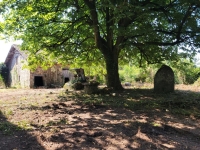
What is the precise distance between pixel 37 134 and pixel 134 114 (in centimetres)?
338

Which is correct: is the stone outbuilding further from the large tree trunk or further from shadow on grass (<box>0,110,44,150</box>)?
shadow on grass (<box>0,110,44,150</box>)

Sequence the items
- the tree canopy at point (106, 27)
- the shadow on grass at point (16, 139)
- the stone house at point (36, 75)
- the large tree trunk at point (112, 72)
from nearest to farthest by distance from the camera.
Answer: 1. the shadow on grass at point (16, 139)
2. the tree canopy at point (106, 27)
3. the large tree trunk at point (112, 72)
4. the stone house at point (36, 75)

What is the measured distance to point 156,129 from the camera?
16.5 feet

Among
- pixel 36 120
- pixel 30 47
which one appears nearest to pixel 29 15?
pixel 30 47

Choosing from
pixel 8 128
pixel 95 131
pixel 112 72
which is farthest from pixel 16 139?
pixel 112 72

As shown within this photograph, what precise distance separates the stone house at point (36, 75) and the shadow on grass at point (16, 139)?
20267mm

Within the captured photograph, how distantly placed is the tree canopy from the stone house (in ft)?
34.7

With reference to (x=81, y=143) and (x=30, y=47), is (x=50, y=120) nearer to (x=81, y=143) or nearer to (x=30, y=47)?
(x=81, y=143)

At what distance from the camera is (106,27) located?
12188mm

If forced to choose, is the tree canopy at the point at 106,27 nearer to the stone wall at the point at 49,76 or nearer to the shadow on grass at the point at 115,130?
the shadow on grass at the point at 115,130

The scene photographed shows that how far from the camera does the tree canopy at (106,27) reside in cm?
840

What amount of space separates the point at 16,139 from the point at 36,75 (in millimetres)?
21707

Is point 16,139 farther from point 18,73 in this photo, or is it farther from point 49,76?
point 18,73

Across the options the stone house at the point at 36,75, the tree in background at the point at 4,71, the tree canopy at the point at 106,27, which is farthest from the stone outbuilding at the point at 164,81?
the tree in background at the point at 4,71
